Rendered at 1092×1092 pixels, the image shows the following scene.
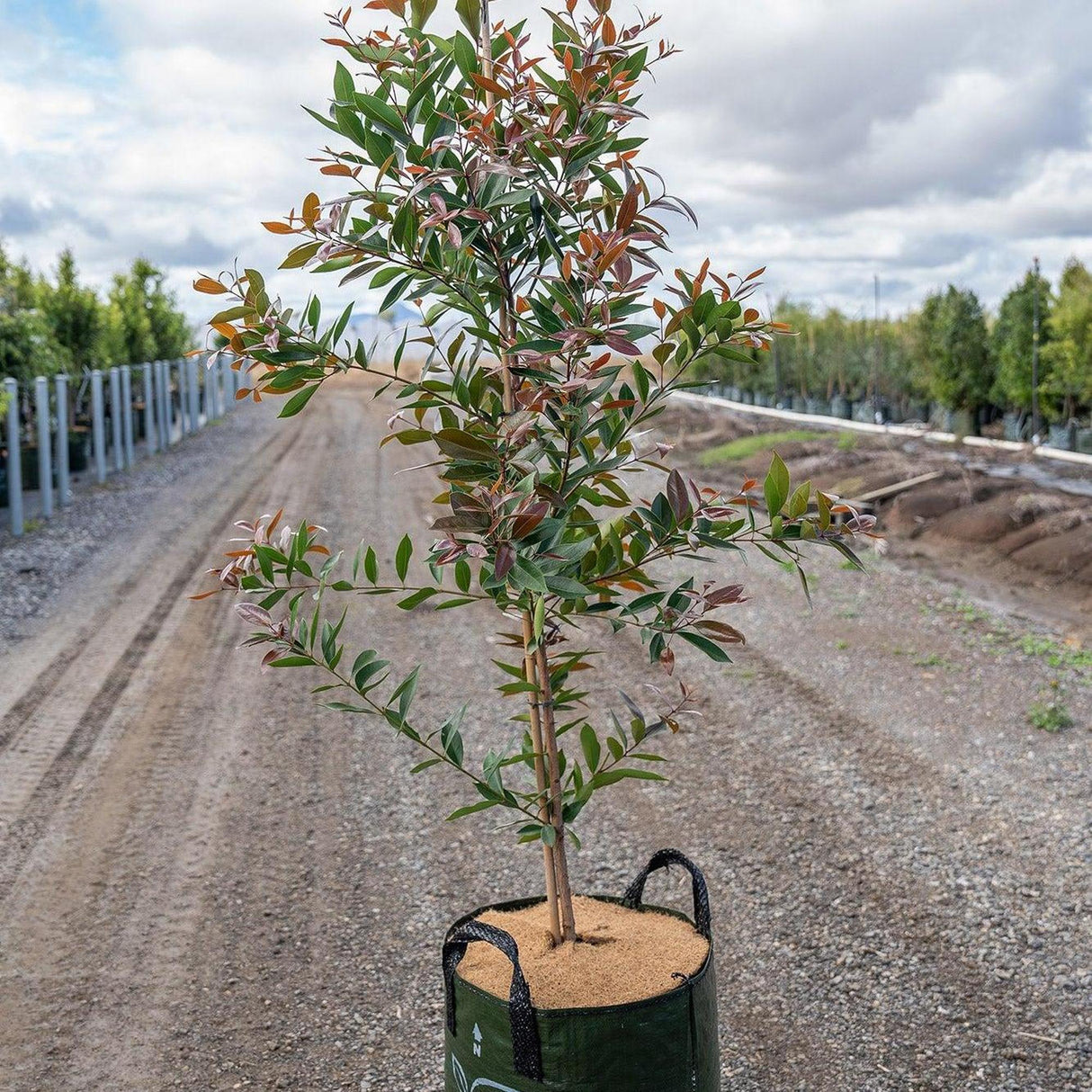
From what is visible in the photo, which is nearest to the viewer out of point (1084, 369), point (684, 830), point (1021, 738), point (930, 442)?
point (684, 830)

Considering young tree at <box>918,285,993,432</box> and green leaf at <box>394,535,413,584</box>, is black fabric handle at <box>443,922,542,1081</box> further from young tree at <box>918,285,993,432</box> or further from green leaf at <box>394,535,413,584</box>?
young tree at <box>918,285,993,432</box>

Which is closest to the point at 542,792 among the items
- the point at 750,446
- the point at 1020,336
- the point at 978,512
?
the point at 978,512

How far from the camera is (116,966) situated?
3.67m

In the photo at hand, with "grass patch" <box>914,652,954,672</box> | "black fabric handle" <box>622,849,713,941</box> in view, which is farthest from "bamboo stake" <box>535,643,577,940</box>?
"grass patch" <box>914,652,954,672</box>

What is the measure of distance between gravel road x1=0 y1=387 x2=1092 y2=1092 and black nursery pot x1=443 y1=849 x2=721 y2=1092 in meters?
1.18

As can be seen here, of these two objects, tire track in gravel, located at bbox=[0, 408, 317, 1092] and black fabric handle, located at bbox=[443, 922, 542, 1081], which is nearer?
black fabric handle, located at bbox=[443, 922, 542, 1081]

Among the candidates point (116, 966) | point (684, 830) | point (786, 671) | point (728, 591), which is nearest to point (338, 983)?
point (116, 966)

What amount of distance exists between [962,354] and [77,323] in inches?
586

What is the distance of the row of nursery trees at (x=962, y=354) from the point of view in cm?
1544

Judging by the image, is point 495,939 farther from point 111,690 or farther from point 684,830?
point 111,690

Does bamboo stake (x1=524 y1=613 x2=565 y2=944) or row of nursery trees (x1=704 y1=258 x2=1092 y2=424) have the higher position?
row of nursery trees (x1=704 y1=258 x2=1092 y2=424)

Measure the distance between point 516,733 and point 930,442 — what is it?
1225cm

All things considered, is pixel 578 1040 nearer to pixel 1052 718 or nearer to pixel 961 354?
pixel 1052 718

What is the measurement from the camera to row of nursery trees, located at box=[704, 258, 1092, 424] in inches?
608
